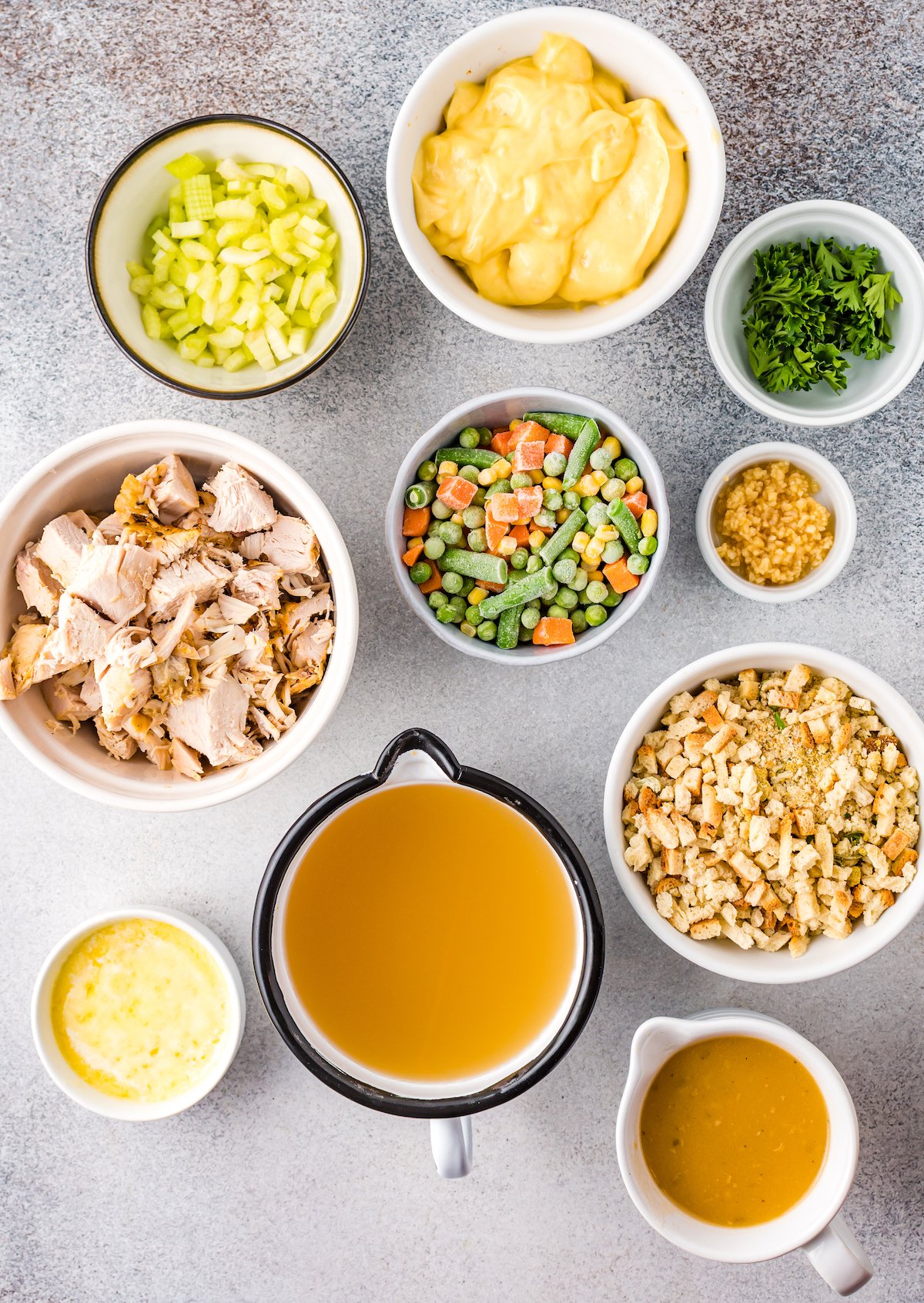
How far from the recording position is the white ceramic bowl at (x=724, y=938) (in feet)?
5.39

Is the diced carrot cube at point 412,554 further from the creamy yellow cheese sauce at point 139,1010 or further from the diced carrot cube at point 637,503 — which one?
the creamy yellow cheese sauce at point 139,1010

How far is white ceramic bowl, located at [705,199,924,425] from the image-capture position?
5.74 feet

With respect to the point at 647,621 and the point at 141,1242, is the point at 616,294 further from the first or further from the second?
the point at 141,1242

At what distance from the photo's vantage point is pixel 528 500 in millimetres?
1744

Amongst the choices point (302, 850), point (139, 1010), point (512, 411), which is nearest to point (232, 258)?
point (512, 411)

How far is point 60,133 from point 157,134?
382 mm

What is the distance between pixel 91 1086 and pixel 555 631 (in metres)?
1.31

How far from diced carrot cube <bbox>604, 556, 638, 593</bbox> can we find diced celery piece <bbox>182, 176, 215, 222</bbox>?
1003 millimetres

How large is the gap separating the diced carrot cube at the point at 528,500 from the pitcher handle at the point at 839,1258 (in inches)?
55.5

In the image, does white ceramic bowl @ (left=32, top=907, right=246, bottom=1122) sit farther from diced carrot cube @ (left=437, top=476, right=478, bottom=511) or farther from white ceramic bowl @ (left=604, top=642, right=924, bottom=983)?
diced carrot cube @ (left=437, top=476, right=478, bottom=511)

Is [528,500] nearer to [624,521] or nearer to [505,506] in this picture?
[505,506]

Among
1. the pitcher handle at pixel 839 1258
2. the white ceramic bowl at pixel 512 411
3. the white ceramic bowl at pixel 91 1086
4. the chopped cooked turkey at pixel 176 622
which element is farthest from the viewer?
the white ceramic bowl at pixel 91 1086

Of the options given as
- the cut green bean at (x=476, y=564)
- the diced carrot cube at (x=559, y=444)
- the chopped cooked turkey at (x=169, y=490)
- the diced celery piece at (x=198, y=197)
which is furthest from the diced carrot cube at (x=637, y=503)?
the diced celery piece at (x=198, y=197)

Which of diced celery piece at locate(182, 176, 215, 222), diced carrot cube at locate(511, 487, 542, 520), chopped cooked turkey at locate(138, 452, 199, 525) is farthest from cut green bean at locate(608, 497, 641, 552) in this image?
diced celery piece at locate(182, 176, 215, 222)
